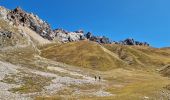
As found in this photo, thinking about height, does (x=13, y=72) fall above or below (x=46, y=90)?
above

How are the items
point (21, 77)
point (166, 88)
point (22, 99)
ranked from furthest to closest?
point (21, 77) < point (166, 88) < point (22, 99)

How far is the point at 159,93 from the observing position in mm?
74188

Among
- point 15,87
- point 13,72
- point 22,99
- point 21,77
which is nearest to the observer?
point 22,99

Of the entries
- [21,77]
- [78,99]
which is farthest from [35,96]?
[21,77]

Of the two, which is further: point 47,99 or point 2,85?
point 2,85

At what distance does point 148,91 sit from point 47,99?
25985mm

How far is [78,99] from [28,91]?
575 inches

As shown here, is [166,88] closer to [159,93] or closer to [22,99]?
[159,93]

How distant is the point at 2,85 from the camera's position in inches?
3091

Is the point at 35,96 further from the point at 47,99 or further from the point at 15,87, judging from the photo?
the point at 15,87

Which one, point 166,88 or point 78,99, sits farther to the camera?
point 166,88

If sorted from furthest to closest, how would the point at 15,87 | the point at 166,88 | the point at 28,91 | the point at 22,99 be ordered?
the point at 166,88 → the point at 15,87 → the point at 28,91 → the point at 22,99

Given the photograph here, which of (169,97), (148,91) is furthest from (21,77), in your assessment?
(169,97)

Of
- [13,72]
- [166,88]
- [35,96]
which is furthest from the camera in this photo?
[13,72]
